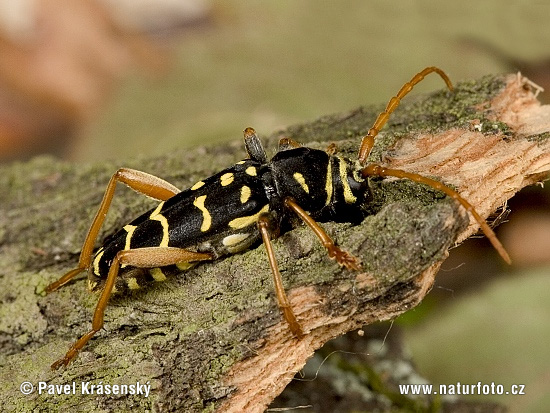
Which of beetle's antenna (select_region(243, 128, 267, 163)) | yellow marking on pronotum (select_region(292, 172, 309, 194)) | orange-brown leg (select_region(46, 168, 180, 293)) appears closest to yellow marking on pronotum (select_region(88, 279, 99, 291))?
orange-brown leg (select_region(46, 168, 180, 293))

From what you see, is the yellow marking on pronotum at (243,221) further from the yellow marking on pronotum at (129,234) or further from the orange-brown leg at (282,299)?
the yellow marking on pronotum at (129,234)

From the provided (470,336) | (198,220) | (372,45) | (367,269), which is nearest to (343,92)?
(372,45)

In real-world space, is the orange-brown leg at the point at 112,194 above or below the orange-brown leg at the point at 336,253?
above

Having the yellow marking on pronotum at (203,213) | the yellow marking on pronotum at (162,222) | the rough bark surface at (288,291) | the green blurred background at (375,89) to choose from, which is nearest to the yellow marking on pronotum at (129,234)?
the yellow marking on pronotum at (162,222)

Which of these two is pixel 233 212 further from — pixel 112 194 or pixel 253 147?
pixel 112 194

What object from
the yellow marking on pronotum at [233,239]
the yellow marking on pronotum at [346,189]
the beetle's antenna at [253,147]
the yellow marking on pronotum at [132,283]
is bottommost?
the yellow marking on pronotum at [132,283]

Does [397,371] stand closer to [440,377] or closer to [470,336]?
[440,377]

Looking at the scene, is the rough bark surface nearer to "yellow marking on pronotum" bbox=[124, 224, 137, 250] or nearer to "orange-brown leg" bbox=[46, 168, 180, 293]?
"orange-brown leg" bbox=[46, 168, 180, 293]
